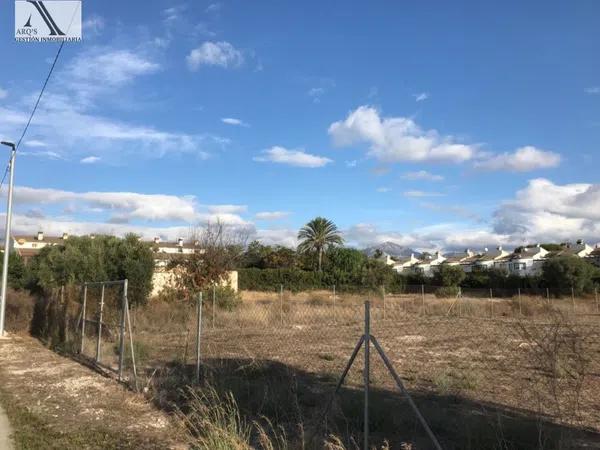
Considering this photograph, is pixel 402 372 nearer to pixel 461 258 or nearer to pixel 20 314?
pixel 20 314

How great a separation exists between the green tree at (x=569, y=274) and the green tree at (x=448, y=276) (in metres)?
8.31

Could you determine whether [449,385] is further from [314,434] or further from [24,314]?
[24,314]

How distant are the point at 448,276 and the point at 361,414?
51529 mm

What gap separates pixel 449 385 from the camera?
395 inches

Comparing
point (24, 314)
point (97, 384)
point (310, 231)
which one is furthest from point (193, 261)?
point (310, 231)

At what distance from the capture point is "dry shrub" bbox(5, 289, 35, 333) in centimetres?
2059

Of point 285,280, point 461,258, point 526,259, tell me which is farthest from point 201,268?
point 461,258

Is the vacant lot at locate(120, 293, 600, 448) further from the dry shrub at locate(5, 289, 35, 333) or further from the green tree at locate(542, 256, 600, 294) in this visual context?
the green tree at locate(542, 256, 600, 294)

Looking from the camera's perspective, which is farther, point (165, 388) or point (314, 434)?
point (165, 388)

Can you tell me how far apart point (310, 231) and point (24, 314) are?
176 feet

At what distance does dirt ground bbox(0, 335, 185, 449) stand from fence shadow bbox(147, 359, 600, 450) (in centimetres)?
61

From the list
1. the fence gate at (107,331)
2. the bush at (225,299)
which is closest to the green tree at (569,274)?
the bush at (225,299)

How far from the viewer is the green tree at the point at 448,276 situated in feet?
184

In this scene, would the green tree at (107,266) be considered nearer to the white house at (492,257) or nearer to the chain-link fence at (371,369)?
the chain-link fence at (371,369)
